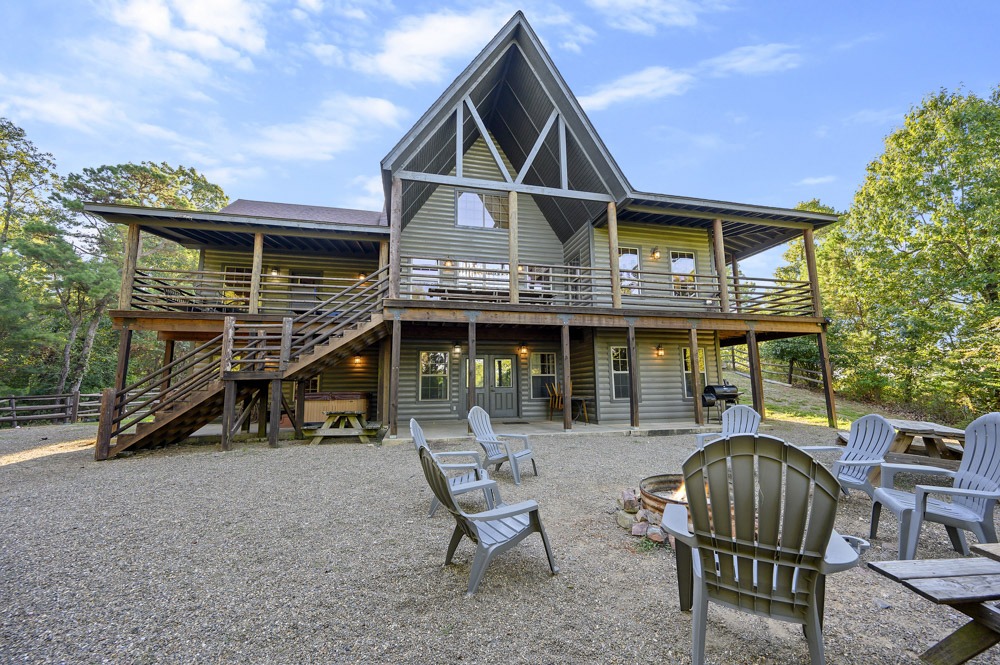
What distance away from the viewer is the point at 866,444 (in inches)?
170

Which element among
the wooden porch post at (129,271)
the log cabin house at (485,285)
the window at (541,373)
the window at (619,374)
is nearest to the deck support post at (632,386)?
the log cabin house at (485,285)

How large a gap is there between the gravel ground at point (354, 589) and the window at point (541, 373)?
26.7 feet

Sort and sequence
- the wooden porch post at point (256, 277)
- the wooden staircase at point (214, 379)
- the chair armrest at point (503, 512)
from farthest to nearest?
the wooden porch post at point (256, 277), the wooden staircase at point (214, 379), the chair armrest at point (503, 512)

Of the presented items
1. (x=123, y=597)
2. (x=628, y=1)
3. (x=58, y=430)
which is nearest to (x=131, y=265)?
(x=58, y=430)

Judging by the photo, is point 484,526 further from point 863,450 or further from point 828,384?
point 828,384

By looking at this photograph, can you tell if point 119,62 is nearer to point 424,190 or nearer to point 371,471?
point 424,190

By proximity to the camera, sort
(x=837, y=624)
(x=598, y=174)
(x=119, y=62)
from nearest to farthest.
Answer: (x=837, y=624)
(x=598, y=174)
(x=119, y=62)

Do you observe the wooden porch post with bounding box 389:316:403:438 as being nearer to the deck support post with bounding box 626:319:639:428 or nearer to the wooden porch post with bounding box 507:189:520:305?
the wooden porch post with bounding box 507:189:520:305

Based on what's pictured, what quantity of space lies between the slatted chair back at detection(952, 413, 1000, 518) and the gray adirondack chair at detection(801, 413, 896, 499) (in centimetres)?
56

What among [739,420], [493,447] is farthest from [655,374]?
[493,447]

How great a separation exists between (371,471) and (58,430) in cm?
1251

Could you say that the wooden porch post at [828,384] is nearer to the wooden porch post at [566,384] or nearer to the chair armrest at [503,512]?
the wooden porch post at [566,384]

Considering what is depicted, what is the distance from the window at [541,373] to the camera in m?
13.2

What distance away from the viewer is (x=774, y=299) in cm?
1291
